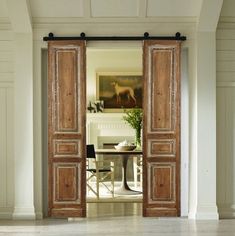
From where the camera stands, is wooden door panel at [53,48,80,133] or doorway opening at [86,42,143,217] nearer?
wooden door panel at [53,48,80,133]

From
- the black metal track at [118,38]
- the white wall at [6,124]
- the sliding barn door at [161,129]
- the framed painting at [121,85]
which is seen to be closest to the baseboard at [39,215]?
the white wall at [6,124]

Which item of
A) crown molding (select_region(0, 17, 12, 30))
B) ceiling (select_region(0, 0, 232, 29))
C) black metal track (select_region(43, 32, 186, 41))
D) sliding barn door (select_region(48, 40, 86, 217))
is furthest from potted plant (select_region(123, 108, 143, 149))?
crown molding (select_region(0, 17, 12, 30))

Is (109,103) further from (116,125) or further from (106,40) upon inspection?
(106,40)

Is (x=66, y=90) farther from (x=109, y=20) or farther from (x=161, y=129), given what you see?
(x=161, y=129)

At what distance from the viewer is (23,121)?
6867 millimetres

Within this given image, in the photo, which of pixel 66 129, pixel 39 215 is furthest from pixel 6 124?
pixel 39 215

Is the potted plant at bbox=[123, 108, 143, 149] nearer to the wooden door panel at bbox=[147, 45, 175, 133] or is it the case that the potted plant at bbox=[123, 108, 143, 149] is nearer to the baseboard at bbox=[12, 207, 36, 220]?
the wooden door panel at bbox=[147, 45, 175, 133]

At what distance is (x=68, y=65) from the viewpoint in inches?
274

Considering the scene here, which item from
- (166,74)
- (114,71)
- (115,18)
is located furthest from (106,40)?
(114,71)

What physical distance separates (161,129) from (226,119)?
0.93 metres

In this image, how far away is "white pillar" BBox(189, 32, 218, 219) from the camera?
22.3ft

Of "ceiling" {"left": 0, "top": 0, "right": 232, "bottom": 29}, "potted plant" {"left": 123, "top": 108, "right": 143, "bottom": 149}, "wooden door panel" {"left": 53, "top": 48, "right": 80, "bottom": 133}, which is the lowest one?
"potted plant" {"left": 123, "top": 108, "right": 143, "bottom": 149}

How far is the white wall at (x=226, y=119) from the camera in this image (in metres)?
7.00

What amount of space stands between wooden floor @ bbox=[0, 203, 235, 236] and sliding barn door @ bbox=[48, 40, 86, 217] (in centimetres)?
31
